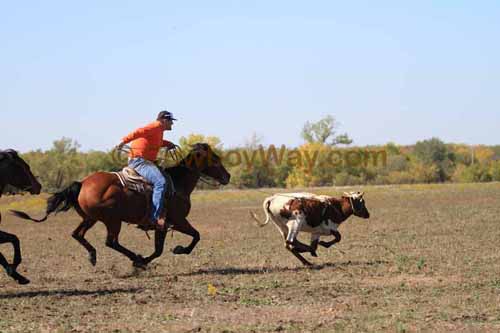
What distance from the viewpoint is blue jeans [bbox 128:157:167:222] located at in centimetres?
1424

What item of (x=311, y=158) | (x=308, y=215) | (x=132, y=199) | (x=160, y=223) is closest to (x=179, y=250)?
(x=160, y=223)

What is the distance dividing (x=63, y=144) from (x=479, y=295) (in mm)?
62765

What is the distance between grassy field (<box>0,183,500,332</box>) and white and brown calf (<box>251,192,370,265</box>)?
1.42ft

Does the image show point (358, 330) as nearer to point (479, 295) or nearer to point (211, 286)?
point (479, 295)

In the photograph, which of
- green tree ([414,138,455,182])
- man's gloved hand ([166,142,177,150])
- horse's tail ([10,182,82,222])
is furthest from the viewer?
green tree ([414,138,455,182])

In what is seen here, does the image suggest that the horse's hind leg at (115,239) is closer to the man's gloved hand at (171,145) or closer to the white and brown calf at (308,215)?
the man's gloved hand at (171,145)

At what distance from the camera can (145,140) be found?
1450 centimetres

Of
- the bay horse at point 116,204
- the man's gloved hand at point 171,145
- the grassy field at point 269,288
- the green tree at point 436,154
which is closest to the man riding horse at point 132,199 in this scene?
the bay horse at point 116,204

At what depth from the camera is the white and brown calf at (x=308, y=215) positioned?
15.0 metres

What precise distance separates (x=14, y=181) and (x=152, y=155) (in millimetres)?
2493

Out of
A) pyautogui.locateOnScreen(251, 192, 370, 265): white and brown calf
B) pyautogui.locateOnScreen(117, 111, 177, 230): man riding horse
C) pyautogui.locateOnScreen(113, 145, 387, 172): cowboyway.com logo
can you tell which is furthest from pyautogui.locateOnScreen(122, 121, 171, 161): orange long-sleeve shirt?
pyautogui.locateOnScreen(113, 145, 387, 172): cowboyway.com logo

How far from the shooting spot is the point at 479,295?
1101 cm

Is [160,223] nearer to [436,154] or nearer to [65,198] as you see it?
[65,198]

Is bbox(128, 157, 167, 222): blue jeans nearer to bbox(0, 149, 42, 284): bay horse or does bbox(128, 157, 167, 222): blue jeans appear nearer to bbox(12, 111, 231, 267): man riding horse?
bbox(12, 111, 231, 267): man riding horse
